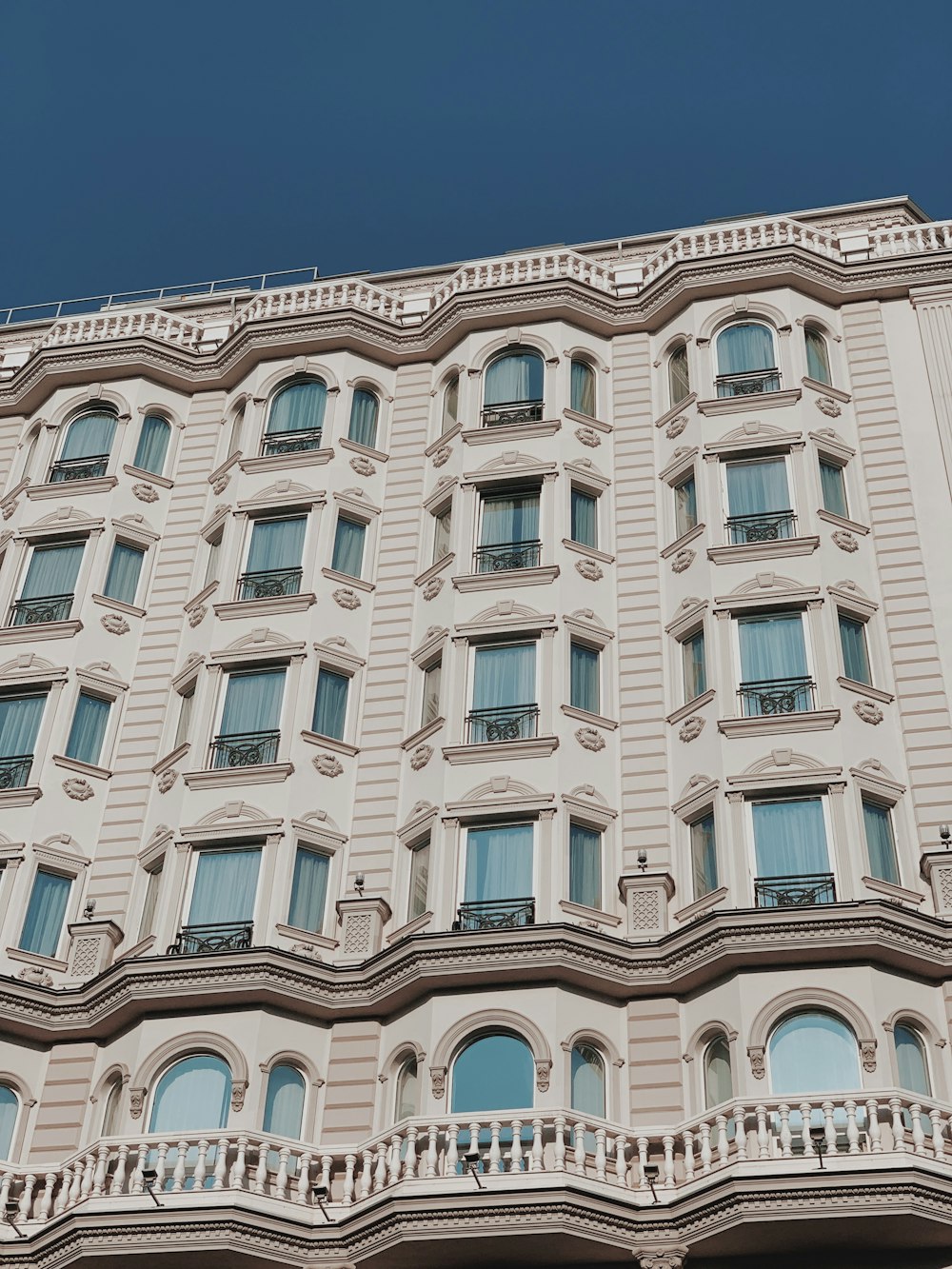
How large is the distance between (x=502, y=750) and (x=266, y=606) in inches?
275

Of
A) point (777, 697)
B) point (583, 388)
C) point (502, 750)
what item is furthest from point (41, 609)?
point (777, 697)

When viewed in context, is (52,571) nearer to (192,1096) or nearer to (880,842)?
(192,1096)

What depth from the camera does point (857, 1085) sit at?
28.7m

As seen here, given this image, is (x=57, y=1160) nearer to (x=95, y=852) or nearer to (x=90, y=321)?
(x=95, y=852)

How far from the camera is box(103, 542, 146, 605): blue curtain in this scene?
40812mm

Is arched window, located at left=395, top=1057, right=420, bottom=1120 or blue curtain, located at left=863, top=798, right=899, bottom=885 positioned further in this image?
blue curtain, located at left=863, top=798, right=899, bottom=885

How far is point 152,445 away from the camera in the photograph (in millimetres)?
44500

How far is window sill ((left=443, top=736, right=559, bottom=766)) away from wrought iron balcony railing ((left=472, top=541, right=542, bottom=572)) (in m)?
4.98

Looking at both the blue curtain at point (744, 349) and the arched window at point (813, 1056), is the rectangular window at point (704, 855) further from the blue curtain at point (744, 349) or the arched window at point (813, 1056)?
the blue curtain at point (744, 349)

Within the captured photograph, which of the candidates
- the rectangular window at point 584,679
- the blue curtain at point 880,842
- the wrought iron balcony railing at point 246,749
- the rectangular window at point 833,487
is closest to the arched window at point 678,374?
the rectangular window at point 833,487

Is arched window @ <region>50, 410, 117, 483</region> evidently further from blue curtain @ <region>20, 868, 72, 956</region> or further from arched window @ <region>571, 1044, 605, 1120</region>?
arched window @ <region>571, 1044, 605, 1120</region>

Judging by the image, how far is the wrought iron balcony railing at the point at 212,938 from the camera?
3291cm

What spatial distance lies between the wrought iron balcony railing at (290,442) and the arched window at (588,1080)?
17.6 m

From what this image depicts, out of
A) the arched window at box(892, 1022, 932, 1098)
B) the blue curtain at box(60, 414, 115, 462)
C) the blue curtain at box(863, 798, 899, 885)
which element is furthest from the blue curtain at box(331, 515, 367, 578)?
the arched window at box(892, 1022, 932, 1098)
